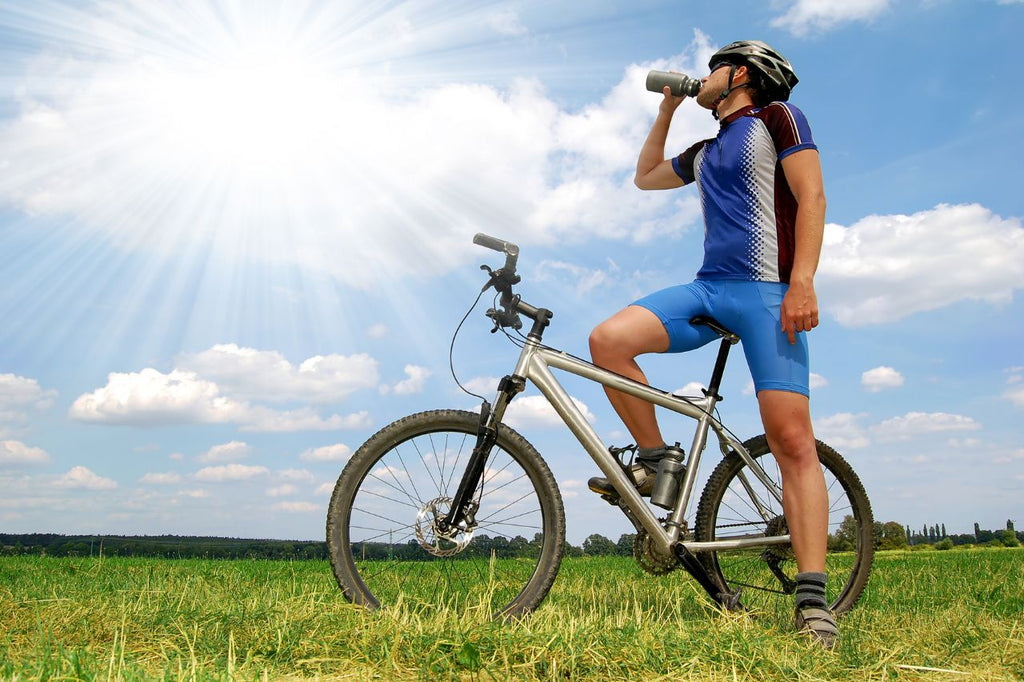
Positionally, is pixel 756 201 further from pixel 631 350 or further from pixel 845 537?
pixel 845 537

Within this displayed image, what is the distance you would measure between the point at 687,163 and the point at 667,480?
168cm

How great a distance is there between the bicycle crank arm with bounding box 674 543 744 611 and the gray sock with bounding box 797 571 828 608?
0.39m

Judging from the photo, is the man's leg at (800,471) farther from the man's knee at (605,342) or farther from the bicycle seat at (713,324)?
the man's knee at (605,342)

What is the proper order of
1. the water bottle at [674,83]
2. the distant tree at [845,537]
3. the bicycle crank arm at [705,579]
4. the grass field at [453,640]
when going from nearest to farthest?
1. the grass field at [453,640]
2. the bicycle crank arm at [705,579]
3. the water bottle at [674,83]
4. the distant tree at [845,537]

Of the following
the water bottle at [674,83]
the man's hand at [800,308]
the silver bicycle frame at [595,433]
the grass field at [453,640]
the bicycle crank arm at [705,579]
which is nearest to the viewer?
the grass field at [453,640]

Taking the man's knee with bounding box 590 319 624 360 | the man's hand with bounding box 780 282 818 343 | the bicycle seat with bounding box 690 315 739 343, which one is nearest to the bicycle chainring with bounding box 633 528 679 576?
the man's knee with bounding box 590 319 624 360

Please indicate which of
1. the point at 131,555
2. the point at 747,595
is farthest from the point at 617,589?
the point at 131,555

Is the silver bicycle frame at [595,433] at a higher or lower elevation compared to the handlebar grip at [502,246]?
lower

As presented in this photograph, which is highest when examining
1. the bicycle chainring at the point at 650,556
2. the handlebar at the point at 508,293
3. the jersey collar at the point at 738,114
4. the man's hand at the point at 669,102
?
the man's hand at the point at 669,102

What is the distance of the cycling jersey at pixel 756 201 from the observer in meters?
3.79

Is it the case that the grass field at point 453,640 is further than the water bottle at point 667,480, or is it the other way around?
the water bottle at point 667,480

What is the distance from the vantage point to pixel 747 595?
14.6 ft

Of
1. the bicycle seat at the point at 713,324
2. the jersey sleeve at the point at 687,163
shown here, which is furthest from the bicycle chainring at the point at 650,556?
the jersey sleeve at the point at 687,163

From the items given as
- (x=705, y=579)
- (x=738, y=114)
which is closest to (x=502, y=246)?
(x=738, y=114)
